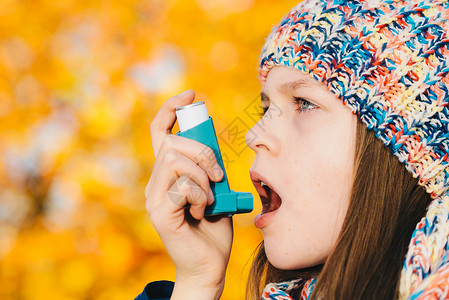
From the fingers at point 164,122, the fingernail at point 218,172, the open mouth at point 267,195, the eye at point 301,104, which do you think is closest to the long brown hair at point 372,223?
the eye at point 301,104

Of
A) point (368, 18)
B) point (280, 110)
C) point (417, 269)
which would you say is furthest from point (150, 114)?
point (417, 269)

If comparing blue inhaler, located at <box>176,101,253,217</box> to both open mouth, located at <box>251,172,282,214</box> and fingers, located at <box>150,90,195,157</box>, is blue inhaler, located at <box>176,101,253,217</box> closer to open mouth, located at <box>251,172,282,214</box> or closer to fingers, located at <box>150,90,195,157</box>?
open mouth, located at <box>251,172,282,214</box>

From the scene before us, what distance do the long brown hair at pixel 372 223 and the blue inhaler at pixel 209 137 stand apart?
0.30m

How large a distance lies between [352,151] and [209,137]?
41cm

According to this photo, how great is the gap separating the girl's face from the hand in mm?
191

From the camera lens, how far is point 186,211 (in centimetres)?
146

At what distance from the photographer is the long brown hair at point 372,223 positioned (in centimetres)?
112

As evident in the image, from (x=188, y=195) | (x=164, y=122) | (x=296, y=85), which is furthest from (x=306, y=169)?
(x=164, y=122)

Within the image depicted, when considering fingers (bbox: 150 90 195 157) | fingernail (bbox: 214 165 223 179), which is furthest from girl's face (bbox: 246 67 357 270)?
fingers (bbox: 150 90 195 157)

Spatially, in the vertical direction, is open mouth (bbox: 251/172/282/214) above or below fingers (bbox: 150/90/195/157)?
below

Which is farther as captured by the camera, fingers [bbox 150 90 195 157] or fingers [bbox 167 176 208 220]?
fingers [bbox 150 90 195 157]

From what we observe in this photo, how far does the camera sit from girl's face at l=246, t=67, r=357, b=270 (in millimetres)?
1209

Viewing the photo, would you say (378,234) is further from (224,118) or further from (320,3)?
(224,118)

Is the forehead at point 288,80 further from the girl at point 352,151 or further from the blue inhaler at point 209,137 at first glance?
the blue inhaler at point 209,137
